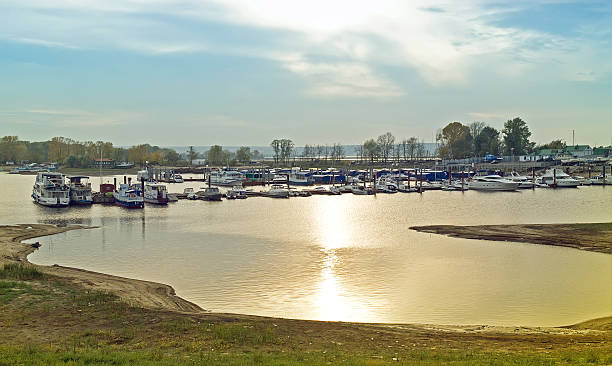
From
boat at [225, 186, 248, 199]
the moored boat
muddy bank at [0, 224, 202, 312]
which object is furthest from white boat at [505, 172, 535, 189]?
muddy bank at [0, 224, 202, 312]

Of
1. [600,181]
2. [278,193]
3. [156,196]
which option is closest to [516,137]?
[600,181]

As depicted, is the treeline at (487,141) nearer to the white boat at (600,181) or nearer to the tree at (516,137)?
the tree at (516,137)

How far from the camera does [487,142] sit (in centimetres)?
16125

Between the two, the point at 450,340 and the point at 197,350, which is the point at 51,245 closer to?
the point at 197,350

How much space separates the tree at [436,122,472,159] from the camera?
16825cm

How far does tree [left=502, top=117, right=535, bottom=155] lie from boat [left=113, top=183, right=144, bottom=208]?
120000mm

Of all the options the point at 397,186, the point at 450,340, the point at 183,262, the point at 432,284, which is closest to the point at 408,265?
the point at 432,284

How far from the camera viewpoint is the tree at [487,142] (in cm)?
16050

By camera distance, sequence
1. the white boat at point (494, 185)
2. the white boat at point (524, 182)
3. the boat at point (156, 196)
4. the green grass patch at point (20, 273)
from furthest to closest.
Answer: the white boat at point (524, 182) → the white boat at point (494, 185) → the boat at point (156, 196) → the green grass patch at point (20, 273)

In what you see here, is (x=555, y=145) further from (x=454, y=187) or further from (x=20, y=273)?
(x=20, y=273)

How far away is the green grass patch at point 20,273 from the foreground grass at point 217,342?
3.98m

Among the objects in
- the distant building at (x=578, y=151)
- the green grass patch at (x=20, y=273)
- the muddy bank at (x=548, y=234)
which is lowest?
the muddy bank at (x=548, y=234)

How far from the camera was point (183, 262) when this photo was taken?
32.7m

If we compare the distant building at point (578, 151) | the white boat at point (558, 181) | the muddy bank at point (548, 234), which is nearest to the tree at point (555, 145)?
the distant building at point (578, 151)
